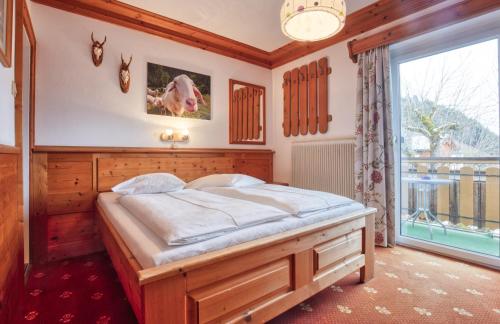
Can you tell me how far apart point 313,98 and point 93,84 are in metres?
2.63

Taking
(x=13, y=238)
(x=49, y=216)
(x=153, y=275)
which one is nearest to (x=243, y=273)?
(x=153, y=275)

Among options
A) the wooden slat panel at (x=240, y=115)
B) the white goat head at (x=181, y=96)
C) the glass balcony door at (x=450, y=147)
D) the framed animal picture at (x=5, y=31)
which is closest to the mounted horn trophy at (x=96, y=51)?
the white goat head at (x=181, y=96)

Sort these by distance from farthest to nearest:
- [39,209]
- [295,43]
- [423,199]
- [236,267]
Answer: [295,43], [423,199], [39,209], [236,267]

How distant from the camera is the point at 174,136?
2.99 m

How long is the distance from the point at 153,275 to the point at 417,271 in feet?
7.11

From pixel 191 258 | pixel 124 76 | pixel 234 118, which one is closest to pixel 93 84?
pixel 124 76

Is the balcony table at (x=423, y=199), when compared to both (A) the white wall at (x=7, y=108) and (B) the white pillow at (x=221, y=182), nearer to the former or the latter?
(B) the white pillow at (x=221, y=182)

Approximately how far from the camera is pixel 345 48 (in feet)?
9.89

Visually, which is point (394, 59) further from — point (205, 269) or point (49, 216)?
point (49, 216)

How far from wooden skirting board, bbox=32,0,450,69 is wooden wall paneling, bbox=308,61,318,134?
0.25m

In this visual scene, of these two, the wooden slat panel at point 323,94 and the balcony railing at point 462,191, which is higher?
the wooden slat panel at point 323,94

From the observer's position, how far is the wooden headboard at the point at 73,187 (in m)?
2.25

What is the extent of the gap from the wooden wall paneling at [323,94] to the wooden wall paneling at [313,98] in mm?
71

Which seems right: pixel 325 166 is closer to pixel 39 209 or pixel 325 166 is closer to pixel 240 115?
pixel 240 115
